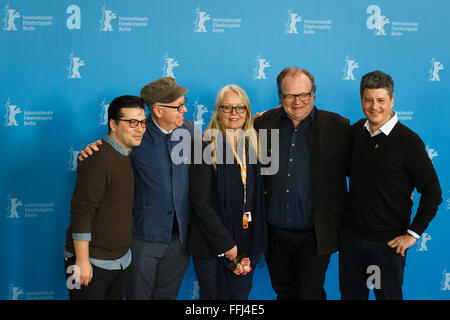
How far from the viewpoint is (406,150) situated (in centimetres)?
187

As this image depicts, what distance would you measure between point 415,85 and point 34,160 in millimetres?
2775

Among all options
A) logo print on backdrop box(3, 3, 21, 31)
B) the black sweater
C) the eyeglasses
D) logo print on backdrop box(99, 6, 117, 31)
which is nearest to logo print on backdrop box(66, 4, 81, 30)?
logo print on backdrop box(99, 6, 117, 31)

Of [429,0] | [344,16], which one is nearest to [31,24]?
[344,16]

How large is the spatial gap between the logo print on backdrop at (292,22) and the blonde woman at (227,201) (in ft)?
3.05

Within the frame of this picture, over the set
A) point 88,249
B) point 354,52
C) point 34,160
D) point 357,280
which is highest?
point 354,52

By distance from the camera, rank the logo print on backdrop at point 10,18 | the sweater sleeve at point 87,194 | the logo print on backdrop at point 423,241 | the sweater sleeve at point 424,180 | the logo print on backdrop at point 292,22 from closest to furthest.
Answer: the sweater sleeve at point 87,194 < the sweater sleeve at point 424,180 < the logo print on backdrop at point 10,18 < the logo print on backdrop at point 292,22 < the logo print on backdrop at point 423,241

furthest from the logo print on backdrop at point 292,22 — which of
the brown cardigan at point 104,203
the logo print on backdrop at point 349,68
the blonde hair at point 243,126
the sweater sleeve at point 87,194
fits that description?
the sweater sleeve at point 87,194

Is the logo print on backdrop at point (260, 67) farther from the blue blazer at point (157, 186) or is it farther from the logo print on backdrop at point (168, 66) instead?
the blue blazer at point (157, 186)

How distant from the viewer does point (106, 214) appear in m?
1.73

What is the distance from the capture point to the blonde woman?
1918 mm

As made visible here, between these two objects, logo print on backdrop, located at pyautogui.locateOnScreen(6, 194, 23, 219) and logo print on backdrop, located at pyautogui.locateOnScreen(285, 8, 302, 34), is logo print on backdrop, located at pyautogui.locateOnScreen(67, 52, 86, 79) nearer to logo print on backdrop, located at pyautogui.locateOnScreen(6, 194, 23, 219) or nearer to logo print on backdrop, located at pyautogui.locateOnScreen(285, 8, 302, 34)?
logo print on backdrop, located at pyautogui.locateOnScreen(6, 194, 23, 219)

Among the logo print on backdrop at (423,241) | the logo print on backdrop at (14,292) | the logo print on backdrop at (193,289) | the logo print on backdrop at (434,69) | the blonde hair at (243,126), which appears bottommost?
the logo print on backdrop at (193,289)

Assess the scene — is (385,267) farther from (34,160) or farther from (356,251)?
Answer: (34,160)

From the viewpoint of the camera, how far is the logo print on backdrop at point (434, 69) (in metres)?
2.73
